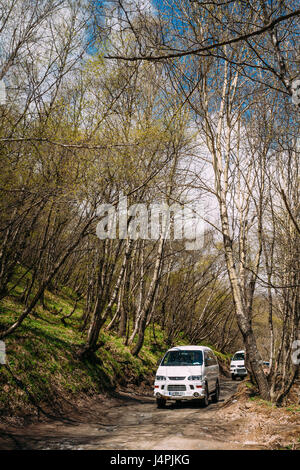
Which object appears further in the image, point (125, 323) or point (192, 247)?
point (192, 247)

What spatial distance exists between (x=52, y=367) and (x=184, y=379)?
13.5ft

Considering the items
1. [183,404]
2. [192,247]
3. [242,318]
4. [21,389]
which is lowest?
[183,404]

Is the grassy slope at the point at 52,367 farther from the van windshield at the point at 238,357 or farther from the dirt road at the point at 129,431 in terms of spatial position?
the van windshield at the point at 238,357

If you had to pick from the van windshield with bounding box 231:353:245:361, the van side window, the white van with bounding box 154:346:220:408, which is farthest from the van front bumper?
the van windshield with bounding box 231:353:245:361

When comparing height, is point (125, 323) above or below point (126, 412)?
above

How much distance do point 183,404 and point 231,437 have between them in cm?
632

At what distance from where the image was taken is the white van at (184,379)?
11656 millimetres

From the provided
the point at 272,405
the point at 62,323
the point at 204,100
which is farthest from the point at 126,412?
the point at 204,100

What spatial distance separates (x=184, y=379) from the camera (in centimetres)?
1172

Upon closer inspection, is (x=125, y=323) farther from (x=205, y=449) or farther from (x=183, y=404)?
(x=205, y=449)

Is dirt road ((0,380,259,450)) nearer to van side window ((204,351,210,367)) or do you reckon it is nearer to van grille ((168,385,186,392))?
van grille ((168,385,186,392))

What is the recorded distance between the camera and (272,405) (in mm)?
9344

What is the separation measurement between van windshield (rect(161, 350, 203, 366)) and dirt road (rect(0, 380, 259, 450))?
1578 millimetres

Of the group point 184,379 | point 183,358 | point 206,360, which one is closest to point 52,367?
point 184,379
